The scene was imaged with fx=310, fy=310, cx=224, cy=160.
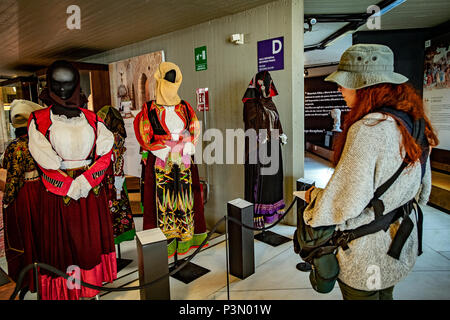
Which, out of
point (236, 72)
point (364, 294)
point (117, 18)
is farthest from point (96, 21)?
point (364, 294)

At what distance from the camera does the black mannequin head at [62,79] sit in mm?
2100

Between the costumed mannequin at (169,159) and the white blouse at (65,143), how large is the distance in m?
0.53

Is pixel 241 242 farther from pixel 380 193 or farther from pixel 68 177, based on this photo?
pixel 380 193

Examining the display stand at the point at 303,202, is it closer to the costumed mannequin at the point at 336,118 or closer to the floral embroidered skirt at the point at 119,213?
the floral embroidered skirt at the point at 119,213

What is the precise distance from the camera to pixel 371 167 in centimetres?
120

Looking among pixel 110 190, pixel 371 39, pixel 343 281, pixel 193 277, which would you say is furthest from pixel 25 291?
pixel 371 39

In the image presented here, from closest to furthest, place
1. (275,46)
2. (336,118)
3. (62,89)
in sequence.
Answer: (62,89), (275,46), (336,118)

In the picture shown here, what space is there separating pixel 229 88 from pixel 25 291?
128 inches

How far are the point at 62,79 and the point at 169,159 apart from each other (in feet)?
3.53

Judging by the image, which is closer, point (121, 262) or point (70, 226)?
point (70, 226)

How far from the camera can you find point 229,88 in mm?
4375

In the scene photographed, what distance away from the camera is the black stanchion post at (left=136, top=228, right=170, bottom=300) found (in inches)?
78.6

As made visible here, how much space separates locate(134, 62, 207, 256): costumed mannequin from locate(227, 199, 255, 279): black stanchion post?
1.43ft

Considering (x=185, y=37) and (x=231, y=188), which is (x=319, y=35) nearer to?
(x=185, y=37)
